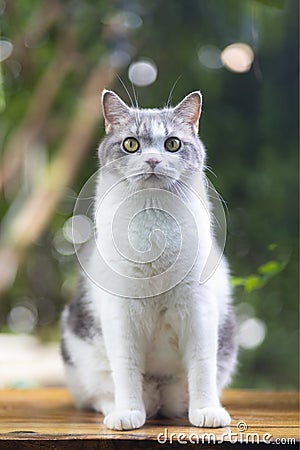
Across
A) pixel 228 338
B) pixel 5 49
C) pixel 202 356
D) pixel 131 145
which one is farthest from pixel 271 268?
pixel 5 49

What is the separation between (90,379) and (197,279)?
28cm

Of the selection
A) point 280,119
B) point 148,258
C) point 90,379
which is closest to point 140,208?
point 148,258

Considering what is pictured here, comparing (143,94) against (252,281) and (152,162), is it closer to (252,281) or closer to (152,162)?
(152,162)

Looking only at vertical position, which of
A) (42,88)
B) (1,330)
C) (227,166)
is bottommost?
(1,330)

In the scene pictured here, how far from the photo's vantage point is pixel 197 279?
86 centimetres

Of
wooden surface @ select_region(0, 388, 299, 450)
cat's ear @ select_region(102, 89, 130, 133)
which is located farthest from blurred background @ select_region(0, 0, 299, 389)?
wooden surface @ select_region(0, 388, 299, 450)

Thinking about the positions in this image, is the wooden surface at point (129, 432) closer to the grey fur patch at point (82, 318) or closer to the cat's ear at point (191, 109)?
the grey fur patch at point (82, 318)

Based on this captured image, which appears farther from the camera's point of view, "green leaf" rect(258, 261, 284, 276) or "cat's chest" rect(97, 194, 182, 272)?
"green leaf" rect(258, 261, 284, 276)

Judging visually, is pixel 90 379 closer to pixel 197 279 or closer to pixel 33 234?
pixel 197 279

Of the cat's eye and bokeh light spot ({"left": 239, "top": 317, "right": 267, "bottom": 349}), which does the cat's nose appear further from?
bokeh light spot ({"left": 239, "top": 317, "right": 267, "bottom": 349})

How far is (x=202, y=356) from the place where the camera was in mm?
857

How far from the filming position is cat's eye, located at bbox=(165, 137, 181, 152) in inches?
32.8

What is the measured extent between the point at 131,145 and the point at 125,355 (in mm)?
304

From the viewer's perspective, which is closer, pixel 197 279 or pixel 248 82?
pixel 197 279
